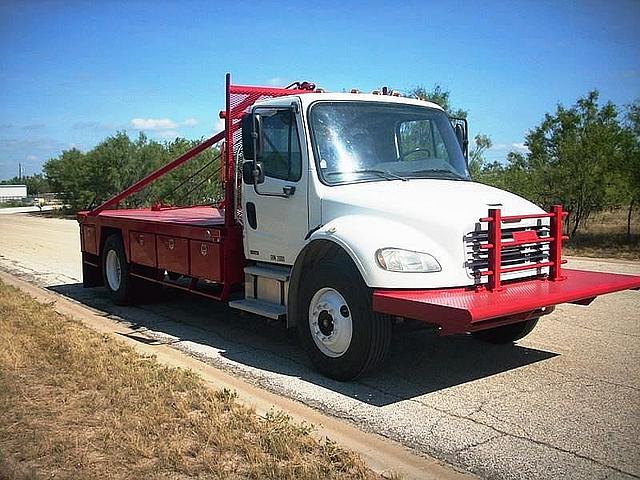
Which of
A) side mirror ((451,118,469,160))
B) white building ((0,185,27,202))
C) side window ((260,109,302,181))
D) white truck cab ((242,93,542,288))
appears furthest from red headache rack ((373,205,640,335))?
white building ((0,185,27,202))

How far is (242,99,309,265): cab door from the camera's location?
6758 mm

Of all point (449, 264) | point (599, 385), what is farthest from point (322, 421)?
point (599, 385)

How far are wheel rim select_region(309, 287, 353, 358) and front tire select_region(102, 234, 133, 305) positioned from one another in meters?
4.63

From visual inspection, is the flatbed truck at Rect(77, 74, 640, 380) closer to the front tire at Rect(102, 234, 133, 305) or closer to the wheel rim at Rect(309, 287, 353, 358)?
the wheel rim at Rect(309, 287, 353, 358)

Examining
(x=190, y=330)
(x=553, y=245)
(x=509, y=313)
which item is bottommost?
(x=190, y=330)

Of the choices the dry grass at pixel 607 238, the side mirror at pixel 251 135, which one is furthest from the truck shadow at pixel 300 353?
the dry grass at pixel 607 238

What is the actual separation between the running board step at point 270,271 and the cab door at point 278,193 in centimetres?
11

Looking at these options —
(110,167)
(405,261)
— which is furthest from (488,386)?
(110,167)

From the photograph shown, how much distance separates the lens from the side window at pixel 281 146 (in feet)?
22.3

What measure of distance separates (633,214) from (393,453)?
19.6 metres

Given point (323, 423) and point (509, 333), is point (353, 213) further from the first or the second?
point (509, 333)

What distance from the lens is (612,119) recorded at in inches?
961

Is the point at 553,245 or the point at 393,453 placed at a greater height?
the point at 553,245

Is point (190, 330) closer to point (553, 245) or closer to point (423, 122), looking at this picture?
point (423, 122)
